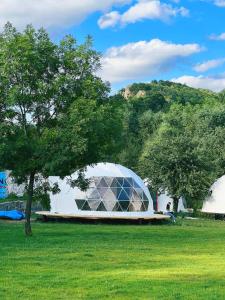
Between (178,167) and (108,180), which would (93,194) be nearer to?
(108,180)

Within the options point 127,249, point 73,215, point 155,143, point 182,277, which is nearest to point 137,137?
point 155,143

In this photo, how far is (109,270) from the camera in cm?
1407

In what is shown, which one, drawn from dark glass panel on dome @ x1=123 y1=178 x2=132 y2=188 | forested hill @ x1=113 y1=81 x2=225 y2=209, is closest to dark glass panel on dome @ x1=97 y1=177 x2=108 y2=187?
dark glass panel on dome @ x1=123 y1=178 x2=132 y2=188

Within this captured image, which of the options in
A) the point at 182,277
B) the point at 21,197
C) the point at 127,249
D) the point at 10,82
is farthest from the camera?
the point at 21,197

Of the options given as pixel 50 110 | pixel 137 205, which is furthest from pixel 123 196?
pixel 50 110

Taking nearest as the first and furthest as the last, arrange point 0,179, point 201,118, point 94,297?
1. point 94,297
2. point 0,179
3. point 201,118

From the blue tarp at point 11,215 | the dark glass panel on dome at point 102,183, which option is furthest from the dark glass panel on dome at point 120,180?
the blue tarp at point 11,215

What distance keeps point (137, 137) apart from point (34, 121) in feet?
184

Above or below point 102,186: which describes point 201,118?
above

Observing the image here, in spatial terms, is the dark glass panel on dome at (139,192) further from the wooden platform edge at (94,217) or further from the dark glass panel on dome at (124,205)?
the wooden platform edge at (94,217)

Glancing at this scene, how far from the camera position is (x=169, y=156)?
49.5 meters

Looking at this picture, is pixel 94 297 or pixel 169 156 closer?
pixel 94 297

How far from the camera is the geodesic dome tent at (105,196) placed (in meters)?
42.2

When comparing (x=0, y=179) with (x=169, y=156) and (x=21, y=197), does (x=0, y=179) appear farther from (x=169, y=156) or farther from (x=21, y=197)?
(x=169, y=156)
